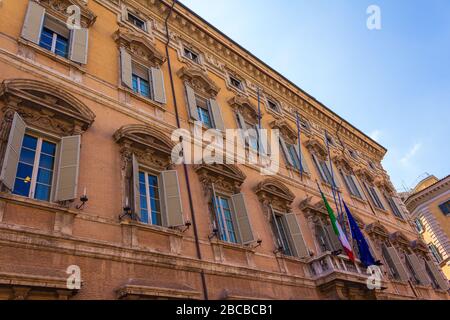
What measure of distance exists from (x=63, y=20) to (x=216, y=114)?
17.8ft

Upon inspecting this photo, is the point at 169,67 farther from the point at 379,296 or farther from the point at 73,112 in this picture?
the point at 379,296

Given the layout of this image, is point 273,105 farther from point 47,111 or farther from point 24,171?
point 24,171

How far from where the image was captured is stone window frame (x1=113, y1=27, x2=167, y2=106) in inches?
379

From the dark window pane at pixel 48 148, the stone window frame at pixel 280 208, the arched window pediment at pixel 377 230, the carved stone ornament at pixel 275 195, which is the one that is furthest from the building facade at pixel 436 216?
the dark window pane at pixel 48 148

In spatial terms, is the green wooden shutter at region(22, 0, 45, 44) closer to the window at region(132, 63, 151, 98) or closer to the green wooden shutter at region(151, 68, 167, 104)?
the window at region(132, 63, 151, 98)

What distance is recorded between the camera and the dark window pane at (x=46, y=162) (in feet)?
21.7

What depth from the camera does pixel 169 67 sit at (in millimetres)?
11719

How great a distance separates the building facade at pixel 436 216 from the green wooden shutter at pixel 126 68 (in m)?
26.1

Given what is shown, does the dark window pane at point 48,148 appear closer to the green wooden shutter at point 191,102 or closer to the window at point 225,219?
the window at point 225,219

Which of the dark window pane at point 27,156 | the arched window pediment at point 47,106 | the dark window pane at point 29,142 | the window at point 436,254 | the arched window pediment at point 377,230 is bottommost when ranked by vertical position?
the dark window pane at point 27,156

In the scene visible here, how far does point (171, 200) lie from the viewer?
25.5ft

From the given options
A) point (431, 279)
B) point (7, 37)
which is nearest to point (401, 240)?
point (431, 279)

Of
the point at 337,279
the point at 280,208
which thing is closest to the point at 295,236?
the point at 280,208

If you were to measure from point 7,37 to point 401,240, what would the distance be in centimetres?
1795
